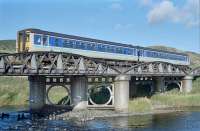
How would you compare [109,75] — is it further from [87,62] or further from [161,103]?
[161,103]

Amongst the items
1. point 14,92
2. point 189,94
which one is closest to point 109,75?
point 189,94

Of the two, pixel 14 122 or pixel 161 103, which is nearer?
pixel 14 122

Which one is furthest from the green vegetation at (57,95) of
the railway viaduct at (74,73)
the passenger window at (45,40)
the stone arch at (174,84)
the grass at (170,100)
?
the passenger window at (45,40)

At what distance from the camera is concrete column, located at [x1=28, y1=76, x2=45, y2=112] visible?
8100 centimetres

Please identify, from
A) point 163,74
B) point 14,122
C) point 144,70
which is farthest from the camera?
point 163,74

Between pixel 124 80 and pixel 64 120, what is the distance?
58.0 ft

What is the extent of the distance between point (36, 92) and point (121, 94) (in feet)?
52.2

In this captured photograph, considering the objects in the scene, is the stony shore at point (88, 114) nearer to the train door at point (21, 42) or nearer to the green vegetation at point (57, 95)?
the train door at point (21, 42)

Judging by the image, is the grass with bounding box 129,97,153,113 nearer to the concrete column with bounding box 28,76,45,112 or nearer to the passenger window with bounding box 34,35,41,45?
the concrete column with bounding box 28,76,45,112

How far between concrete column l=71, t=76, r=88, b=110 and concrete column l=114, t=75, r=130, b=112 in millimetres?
6055

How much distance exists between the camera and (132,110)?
82875mm

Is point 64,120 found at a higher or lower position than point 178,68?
lower

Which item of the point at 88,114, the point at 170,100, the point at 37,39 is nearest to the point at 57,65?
the point at 37,39

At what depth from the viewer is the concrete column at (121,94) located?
82688mm
